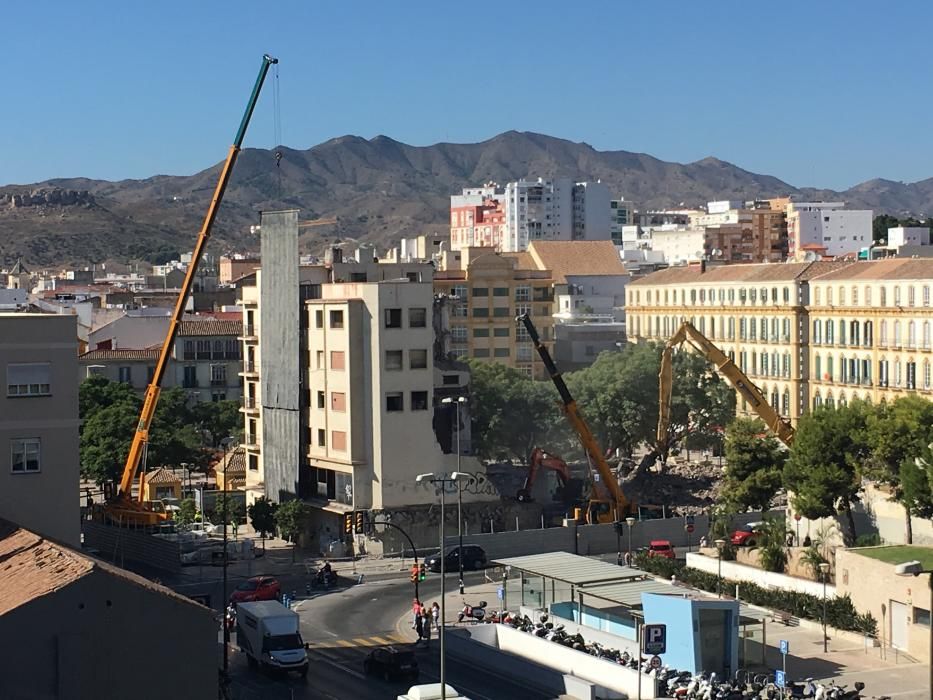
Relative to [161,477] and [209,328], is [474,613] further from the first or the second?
[209,328]

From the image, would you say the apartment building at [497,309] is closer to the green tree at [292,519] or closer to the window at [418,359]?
the window at [418,359]

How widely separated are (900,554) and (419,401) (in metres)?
23.1

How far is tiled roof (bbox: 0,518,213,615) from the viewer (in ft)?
102

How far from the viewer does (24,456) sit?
41000 millimetres

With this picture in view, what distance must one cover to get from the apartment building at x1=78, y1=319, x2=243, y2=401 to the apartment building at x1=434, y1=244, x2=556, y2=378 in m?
21.8

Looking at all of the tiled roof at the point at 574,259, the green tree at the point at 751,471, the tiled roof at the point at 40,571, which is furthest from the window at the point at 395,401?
the tiled roof at the point at 574,259

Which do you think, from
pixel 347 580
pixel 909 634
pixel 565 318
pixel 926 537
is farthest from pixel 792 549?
pixel 565 318

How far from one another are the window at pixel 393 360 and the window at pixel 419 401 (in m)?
1.32

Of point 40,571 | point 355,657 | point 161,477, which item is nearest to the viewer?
point 40,571

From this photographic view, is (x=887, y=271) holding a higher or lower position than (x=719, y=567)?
higher

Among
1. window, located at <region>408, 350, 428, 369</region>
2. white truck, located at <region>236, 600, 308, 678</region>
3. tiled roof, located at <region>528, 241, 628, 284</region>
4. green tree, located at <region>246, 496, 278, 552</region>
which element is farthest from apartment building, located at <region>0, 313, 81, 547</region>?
tiled roof, located at <region>528, 241, 628, 284</region>

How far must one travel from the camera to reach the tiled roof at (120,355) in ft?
322

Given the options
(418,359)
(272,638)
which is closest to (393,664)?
(272,638)

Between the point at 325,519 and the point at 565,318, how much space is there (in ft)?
196
